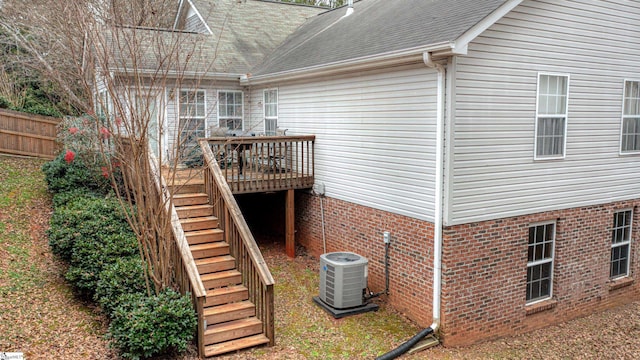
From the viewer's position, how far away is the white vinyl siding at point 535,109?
816 cm

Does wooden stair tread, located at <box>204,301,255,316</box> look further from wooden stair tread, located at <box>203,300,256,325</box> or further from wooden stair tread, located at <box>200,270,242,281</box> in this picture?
wooden stair tread, located at <box>200,270,242,281</box>

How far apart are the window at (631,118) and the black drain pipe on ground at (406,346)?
5.95 m

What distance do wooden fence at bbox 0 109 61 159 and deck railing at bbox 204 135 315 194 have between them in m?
8.11

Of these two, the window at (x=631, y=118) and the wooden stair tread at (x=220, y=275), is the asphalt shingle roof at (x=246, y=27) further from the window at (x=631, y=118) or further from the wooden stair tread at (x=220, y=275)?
the window at (x=631, y=118)

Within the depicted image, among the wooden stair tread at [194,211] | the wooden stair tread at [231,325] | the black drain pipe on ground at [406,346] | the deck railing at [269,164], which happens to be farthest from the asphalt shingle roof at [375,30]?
the wooden stair tread at [231,325]

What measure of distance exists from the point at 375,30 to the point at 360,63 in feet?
5.78

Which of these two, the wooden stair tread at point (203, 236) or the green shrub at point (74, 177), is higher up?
the green shrub at point (74, 177)

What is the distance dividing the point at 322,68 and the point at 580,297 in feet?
23.2

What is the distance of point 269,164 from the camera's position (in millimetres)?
10930

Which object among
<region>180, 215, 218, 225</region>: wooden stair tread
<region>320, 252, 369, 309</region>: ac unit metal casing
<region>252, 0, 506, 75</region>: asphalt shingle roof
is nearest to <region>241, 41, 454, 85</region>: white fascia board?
<region>252, 0, 506, 75</region>: asphalt shingle roof

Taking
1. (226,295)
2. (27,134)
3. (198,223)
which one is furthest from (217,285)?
(27,134)

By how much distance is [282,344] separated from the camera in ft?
25.4

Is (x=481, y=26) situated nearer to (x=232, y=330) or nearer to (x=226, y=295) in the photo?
(x=226, y=295)

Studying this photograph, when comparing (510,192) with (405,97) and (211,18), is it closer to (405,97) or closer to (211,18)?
(405,97)
